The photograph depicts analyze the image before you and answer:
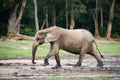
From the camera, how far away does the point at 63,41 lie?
73.7 feet

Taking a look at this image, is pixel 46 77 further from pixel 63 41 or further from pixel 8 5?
pixel 8 5

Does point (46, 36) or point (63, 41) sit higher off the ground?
point (46, 36)

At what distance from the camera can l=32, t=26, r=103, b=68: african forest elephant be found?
72.0ft

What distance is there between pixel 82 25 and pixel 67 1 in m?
8.95

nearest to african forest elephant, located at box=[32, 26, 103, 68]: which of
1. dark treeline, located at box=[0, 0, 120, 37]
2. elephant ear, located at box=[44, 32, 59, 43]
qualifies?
elephant ear, located at box=[44, 32, 59, 43]

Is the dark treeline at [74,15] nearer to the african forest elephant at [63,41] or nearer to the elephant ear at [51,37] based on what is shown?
the african forest elephant at [63,41]

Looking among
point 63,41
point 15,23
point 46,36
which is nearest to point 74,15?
point 15,23

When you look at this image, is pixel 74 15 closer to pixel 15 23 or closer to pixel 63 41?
pixel 15 23

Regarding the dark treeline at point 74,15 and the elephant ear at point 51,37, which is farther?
the dark treeline at point 74,15

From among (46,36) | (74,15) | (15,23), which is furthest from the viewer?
(74,15)

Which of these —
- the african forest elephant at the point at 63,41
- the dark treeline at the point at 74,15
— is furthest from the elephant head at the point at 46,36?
the dark treeline at the point at 74,15

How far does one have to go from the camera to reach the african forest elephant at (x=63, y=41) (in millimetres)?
21938

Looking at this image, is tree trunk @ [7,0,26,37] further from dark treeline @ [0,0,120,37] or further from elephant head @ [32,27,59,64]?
elephant head @ [32,27,59,64]

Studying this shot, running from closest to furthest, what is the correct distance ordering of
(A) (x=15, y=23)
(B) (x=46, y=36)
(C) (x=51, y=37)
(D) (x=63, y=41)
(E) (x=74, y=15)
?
1. (C) (x=51, y=37)
2. (B) (x=46, y=36)
3. (D) (x=63, y=41)
4. (A) (x=15, y=23)
5. (E) (x=74, y=15)
